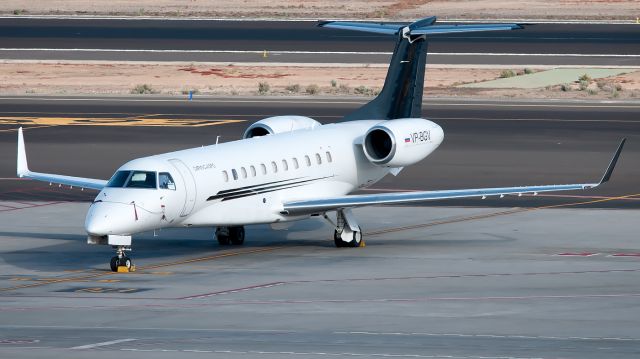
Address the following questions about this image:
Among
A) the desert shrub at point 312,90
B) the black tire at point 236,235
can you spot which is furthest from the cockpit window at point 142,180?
the desert shrub at point 312,90

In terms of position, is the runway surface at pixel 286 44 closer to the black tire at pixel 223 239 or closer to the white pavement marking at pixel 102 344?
the black tire at pixel 223 239

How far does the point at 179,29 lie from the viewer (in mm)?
118562

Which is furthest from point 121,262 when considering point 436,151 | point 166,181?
point 436,151

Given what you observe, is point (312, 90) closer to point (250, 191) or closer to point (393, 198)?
point (393, 198)

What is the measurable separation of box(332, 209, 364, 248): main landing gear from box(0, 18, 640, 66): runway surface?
54.2 meters

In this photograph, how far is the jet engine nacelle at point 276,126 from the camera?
37.3 m

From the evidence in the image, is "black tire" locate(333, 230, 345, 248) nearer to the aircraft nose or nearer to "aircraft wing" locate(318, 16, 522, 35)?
"aircraft wing" locate(318, 16, 522, 35)

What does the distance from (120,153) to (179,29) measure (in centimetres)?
→ 6642

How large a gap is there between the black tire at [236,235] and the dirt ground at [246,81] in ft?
132

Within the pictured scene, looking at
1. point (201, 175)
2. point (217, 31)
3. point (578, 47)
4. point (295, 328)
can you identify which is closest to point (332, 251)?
point (201, 175)

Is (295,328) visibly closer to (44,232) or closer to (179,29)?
(44,232)

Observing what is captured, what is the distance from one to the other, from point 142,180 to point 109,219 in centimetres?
148

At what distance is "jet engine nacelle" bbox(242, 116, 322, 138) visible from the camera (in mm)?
37281

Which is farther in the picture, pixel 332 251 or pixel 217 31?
pixel 217 31
